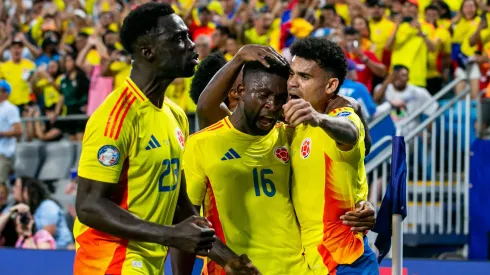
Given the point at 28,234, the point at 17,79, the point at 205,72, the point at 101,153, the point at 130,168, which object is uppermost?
the point at 205,72

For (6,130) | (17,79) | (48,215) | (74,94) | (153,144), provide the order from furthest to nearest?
(17,79) → (74,94) → (6,130) → (48,215) → (153,144)

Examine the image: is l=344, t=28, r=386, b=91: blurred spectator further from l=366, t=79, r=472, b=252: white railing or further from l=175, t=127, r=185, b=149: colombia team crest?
l=175, t=127, r=185, b=149: colombia team crest

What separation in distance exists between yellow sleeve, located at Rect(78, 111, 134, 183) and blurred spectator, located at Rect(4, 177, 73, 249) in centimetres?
683

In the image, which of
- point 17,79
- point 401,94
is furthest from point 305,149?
point 17,79

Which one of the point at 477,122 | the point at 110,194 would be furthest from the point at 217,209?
the point at 477,122

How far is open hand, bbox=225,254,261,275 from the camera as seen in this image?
509 centimetres

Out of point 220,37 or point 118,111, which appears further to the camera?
point 220,37

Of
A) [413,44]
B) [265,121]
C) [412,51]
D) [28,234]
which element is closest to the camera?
[265,121]

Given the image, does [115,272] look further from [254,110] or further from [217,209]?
[254,110]

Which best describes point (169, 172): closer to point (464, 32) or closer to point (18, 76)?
point (464, 32)

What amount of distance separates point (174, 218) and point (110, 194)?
2.08 ft

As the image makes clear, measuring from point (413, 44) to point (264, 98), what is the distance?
26.1ft

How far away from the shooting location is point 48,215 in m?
11.3

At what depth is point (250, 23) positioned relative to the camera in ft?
47.1
